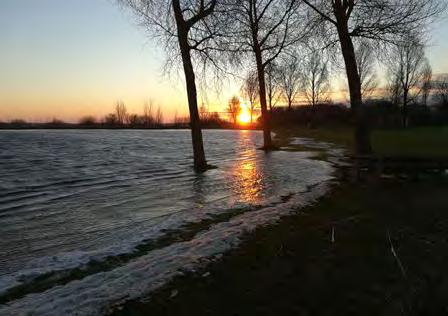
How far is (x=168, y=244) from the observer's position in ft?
24.7

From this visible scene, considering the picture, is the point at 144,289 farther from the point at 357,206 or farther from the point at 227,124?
the point at 227,124

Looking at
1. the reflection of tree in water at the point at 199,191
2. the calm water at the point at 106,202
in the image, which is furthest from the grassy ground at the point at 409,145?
the reflection of tree in water at the point at 199,191

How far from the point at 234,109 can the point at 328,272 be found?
471 feet

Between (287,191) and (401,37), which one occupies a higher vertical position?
(401,37)

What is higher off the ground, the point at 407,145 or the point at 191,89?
the point at 191,89

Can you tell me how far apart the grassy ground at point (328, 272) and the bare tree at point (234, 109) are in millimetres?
137552

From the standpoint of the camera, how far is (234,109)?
148 m

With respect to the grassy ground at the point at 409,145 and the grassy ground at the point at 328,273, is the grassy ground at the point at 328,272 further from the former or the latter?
the grassy ground at the point at 409,145

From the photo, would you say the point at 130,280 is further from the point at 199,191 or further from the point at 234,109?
the point at 234,109

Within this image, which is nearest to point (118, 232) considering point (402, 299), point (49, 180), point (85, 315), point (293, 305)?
point (85, 315)

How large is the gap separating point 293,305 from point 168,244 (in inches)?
129

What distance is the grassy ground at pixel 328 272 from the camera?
15.3 feet

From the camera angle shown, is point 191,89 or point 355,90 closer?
point 191,89

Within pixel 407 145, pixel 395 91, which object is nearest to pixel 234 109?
pixel 395 91
